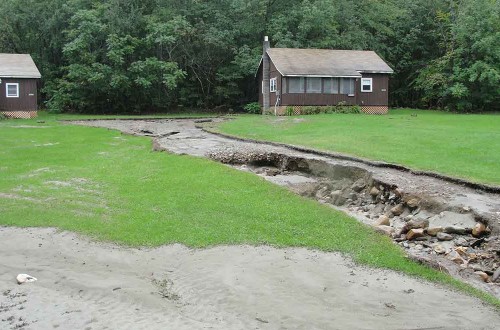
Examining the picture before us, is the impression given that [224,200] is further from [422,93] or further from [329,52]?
[422,93]

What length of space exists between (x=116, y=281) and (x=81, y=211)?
12.5ft

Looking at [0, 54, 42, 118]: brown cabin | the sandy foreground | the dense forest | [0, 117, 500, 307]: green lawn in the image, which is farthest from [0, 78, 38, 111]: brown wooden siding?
the sandy foreground

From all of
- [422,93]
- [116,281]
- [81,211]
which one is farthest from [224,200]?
[422,93]

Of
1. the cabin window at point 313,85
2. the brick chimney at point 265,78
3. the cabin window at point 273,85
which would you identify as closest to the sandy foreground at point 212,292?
the cabin window at point 313,85

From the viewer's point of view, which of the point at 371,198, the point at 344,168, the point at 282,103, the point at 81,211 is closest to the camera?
the point at 81,211

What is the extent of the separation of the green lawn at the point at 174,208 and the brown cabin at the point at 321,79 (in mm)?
21805

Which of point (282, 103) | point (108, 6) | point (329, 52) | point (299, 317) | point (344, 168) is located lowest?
point (299, 317)

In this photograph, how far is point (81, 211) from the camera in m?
10.2

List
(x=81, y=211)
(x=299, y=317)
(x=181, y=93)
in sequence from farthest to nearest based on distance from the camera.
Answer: (x=181, y=93) < (x=81, y=211) < (x=299, y=317)

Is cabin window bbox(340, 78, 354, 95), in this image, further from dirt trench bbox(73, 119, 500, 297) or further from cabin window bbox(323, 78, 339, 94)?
dirt trench bbox(73, 119, 500, 297)

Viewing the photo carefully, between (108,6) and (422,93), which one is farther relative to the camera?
(422,93)

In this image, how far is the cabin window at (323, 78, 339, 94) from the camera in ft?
122

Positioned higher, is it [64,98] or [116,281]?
[64,98]

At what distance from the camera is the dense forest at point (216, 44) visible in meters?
38.1
